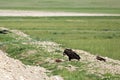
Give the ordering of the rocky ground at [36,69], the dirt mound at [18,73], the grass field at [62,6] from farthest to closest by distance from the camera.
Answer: the grass field at [62,6]
the rocky ground at [36,69]
the dirt mound at [18,73]

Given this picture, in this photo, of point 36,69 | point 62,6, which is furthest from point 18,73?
point 62,6

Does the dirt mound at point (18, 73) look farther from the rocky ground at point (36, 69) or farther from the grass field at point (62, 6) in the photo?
the grass field at point (62, 6)

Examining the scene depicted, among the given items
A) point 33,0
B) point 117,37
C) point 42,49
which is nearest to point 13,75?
point 42,49

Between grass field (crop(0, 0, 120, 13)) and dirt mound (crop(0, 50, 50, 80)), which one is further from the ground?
dirt mound (crop(0, 50, 50, 80))

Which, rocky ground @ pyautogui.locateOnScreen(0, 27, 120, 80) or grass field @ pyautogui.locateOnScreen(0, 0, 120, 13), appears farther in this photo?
grass field @ pyautogui.locateOnScreen(0, 0, 120, 13)

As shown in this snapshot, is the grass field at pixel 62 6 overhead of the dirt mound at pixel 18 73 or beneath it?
beneath

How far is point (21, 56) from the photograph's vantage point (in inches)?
1117

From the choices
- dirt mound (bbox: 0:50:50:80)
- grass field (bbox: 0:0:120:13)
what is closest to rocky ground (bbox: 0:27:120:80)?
dirt mound (bbox: 0:50:50:80)

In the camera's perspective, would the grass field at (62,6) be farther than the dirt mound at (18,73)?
Yes

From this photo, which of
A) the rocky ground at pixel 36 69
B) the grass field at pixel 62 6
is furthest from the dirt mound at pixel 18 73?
the grass field at pixel 62 6

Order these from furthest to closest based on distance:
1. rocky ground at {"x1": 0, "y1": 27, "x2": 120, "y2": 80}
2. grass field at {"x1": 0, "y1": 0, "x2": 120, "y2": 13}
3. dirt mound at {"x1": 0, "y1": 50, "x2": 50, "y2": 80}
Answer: grass field at {"x1": 0, "y1": 0, "x2": 120, "y2": 13}, rocky ground at {"x1": 0, "y1": 27, "x2": 120, "y2": 80}, dirt mound at {"x1": 0, "y1": 50, "x2": 50, "y2": 80}

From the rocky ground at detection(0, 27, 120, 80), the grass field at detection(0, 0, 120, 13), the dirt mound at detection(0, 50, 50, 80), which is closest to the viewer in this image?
the dirt mound at detection(0, 50, 50, 80)

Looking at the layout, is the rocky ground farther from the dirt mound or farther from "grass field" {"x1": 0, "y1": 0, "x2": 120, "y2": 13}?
"grass field" {"x1": 0, "y1": 0, "x2": 120, "y2": 13}

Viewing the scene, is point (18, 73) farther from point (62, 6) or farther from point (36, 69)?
point (62, 6)
